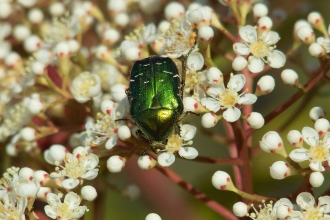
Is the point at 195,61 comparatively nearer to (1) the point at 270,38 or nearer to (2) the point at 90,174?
(1) the point at 270,38

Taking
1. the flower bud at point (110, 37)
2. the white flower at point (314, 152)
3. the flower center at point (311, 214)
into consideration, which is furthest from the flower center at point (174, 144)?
the flower bud at point (110, 37)

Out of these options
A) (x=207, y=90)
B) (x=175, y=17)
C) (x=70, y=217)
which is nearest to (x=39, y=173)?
(x=70, y=217)

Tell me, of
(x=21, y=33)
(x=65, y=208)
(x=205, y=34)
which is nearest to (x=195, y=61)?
(x=205, y=34)

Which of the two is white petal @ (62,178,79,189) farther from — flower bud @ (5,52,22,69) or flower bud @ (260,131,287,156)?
flower bud @ (5,52,22,69)

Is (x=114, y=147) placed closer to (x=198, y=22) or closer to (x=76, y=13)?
(x=198, y=22)

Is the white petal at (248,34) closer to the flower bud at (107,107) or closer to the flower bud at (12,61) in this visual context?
the flower bud at (107,107)

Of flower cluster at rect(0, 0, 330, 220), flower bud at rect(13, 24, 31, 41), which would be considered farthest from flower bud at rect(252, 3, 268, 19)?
flower bud at rect(13, 24, 31, 41)
